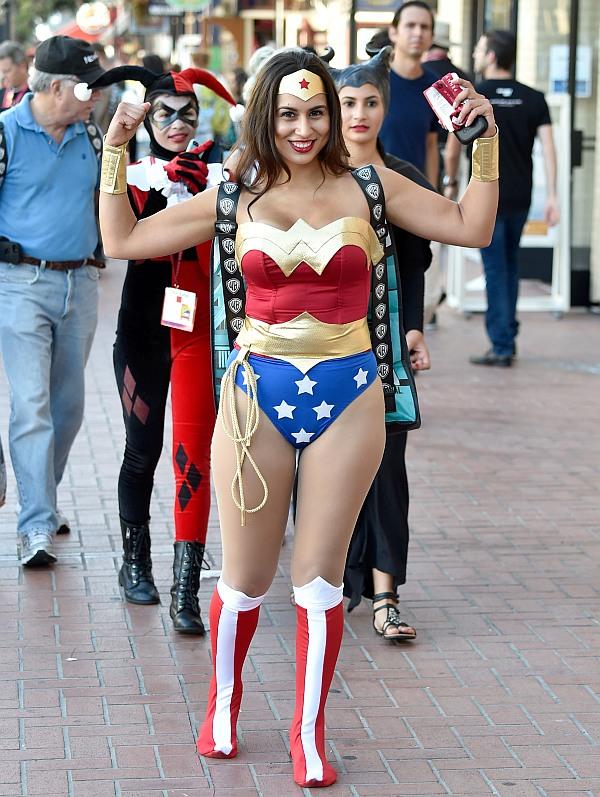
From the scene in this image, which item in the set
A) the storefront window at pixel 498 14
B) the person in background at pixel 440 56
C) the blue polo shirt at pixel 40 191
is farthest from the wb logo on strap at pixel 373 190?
the storefront window at pixel 498 14

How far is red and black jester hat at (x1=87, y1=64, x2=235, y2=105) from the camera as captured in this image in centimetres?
485

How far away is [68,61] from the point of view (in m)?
5.88

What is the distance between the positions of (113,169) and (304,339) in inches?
28.8

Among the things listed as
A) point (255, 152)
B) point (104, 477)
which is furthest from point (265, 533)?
point (104, 477)

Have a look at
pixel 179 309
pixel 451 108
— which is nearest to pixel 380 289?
pixel 451 108

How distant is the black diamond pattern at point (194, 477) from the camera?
5.29 m

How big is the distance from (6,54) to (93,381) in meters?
4.56

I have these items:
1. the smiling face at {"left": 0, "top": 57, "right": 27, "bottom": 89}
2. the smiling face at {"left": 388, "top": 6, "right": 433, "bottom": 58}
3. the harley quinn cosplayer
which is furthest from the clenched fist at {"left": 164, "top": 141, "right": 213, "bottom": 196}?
the smiling face at {"left": 0, "top": 57, "right": 27, "bottom": 89}

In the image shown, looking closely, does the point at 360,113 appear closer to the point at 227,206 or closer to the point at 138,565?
the point at 227,206

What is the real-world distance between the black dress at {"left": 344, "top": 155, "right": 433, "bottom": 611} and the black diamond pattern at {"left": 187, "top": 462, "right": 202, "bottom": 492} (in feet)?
2.13

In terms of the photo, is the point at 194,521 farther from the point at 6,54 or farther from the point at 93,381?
the point at 6,54

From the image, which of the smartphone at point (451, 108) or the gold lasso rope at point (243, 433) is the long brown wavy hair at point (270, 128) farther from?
the gold lasso rope at point (243, 433)

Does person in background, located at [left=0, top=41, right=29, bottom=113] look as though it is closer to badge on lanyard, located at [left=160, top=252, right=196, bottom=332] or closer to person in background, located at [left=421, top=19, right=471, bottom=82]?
person in background, located at [left=421, top=19, right=471, bottom=82]

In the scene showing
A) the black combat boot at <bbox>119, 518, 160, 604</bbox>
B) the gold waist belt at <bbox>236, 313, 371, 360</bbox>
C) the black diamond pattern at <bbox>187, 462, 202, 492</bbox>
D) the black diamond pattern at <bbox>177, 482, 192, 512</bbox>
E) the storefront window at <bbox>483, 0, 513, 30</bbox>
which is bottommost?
the black combat boot at <bbox>119, 518, 160, 604</bbox>
